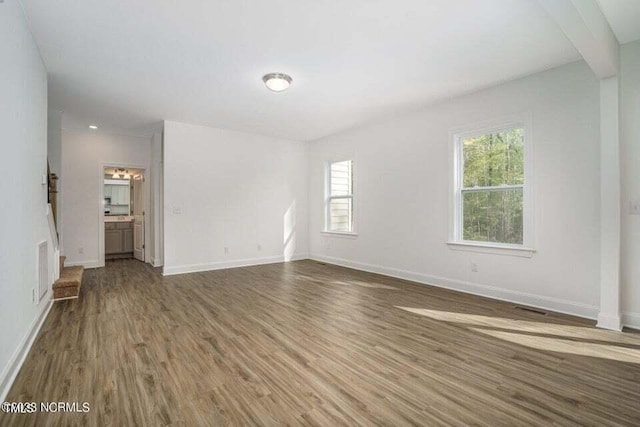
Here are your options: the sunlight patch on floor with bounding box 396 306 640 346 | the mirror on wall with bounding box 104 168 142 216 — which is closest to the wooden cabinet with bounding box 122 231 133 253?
the mirror on wall with bounding box 104 168 142 216

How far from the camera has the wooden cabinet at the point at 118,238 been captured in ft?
23.9

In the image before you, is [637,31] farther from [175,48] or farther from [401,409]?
[175,48]

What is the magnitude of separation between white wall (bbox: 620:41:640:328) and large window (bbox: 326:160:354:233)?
391 cm

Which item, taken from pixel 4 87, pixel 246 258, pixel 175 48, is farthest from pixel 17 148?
pixel 246 258

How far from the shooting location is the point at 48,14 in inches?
98.3

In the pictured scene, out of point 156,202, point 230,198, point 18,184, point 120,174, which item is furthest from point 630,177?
point 120,174

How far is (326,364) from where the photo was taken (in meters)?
2.27

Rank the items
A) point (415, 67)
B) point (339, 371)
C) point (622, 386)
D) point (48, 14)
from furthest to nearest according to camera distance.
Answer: point (415, 67), point (48, 14), point (339, 371), point (622, 386)

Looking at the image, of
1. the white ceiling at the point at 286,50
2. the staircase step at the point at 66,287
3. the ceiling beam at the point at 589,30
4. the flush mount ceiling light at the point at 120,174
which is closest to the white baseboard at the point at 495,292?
the ceiling beam at the point at 589,30

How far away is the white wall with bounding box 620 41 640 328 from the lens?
2.96m

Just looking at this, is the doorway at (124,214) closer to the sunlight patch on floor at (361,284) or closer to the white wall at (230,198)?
the white wall at (230,198)

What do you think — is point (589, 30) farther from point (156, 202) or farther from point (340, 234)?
point (156, 202)

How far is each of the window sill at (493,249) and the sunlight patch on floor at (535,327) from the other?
2.88 ft

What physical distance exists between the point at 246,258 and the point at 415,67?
4622 mm
